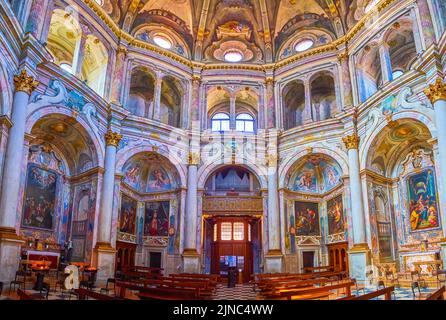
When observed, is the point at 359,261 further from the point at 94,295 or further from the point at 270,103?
the point at 94,295

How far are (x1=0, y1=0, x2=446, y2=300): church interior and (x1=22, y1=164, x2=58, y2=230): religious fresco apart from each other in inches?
3.4

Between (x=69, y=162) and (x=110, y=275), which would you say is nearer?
(x=110, y=275)

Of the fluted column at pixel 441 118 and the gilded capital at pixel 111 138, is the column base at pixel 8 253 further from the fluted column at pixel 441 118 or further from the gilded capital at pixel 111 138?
the fluted column at pixel 441 118

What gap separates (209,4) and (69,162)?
46.3 feet

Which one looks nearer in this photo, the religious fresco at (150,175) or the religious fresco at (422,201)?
the religious fresco at (422,201)

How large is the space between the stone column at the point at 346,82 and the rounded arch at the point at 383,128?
266 centimetres

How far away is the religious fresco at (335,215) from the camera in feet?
72.5

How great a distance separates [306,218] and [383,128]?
24.2 ft

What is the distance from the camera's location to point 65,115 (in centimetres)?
1823

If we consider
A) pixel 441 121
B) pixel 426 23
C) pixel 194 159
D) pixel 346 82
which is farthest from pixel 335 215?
pixel 426 23

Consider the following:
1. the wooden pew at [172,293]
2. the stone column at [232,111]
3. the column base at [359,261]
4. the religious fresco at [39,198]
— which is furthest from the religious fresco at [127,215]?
the column base at [359,261]

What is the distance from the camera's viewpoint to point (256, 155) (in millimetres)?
24406

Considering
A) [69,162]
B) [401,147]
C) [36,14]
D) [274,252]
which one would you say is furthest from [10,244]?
[401,147]

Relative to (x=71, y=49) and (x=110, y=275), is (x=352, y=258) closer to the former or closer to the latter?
(x=110, y=275)
